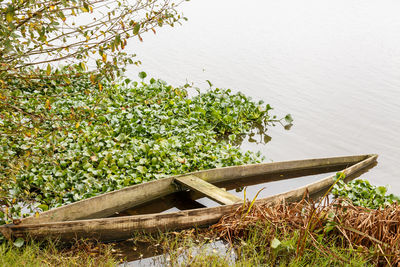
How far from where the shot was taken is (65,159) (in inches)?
206

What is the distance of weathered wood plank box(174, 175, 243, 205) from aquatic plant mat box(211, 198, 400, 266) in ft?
1.02

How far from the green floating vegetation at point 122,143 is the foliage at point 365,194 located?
1468 millimetres

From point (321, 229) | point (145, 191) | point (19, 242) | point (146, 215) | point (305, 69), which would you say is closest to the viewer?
point (19, 242)

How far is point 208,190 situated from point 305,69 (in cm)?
909

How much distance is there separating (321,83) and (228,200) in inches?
315

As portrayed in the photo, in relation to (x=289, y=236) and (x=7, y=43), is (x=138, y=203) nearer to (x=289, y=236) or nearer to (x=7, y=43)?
(x=289, y=236)

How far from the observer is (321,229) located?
384 centimetres

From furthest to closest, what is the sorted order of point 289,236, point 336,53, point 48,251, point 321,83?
1. point 336,53
2. point 321,83
3. point 289,236
4. point 48,251

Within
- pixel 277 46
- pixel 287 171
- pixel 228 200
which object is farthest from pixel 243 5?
pixel 228 200

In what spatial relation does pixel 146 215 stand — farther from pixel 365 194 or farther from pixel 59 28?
pixel 365 194

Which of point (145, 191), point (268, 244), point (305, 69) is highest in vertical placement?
point (305, 69)

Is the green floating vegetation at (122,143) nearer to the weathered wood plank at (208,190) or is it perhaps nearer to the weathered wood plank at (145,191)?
the weathered wood plank at (145,191)

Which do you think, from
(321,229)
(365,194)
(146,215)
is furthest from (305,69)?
(146,215)

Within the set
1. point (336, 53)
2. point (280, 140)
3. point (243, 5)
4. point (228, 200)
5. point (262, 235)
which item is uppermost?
point (243, 5)
